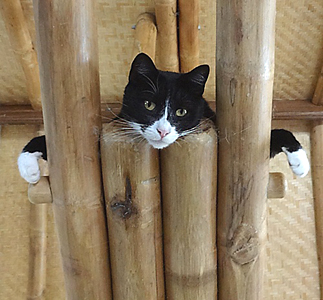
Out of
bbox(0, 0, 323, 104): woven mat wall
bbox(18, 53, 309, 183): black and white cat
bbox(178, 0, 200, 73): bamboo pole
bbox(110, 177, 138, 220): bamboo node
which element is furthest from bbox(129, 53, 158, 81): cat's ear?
bbox(0, 0, 323, 104): woven mat wall

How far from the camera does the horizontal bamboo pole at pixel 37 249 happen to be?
89.7 inches

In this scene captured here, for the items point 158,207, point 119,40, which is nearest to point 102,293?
point 158,207

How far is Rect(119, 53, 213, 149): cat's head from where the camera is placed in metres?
1.09

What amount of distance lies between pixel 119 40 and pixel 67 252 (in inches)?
44.2

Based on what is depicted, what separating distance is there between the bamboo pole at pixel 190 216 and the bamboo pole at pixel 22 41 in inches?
42.5

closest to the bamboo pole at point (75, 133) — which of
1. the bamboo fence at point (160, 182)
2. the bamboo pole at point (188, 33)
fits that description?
the bamboo fence at point (160, 182)

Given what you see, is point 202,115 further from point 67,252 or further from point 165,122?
point 67,252

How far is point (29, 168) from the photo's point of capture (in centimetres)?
118

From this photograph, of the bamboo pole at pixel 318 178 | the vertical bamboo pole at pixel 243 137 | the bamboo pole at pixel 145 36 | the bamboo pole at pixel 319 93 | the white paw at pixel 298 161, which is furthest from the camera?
Result: the bamboo pole at pixel 318 178

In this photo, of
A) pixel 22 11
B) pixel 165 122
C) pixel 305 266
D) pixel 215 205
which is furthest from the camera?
pixel 305 266

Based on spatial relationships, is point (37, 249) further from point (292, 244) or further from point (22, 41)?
point (292, 244)

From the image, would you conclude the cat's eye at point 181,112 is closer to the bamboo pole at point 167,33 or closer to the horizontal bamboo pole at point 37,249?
the bamboo pole at point 167,33

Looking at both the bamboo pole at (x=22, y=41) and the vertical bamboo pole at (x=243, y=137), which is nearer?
the vertical bamboo pole at (x=243, y=137)

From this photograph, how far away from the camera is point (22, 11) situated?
1.85 m
